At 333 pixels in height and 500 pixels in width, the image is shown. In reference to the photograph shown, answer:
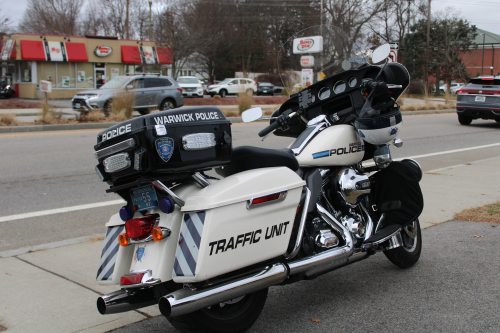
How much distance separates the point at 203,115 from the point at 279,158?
2.05 feet

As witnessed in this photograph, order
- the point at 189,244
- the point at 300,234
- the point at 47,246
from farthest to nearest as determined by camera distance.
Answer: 1. the point at 47,246
2. the point at 300,234
3. the point at 189,244

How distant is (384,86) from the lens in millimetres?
3621

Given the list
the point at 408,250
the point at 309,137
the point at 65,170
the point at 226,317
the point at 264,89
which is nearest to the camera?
the point at 226,317

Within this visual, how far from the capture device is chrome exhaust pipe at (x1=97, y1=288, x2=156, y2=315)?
2844mm

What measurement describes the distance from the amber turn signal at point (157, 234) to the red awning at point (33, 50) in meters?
36.8

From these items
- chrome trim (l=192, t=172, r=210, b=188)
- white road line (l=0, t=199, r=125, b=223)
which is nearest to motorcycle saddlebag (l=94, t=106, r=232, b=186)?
chrome trim (l=192, t=172, r=210, b=188)

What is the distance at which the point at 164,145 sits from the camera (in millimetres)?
2719

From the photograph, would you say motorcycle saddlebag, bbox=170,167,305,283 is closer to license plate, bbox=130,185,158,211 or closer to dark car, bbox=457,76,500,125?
license plate, bbox=130,185,158,211

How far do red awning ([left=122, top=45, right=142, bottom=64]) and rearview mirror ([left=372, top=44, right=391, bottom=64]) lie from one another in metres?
39.0

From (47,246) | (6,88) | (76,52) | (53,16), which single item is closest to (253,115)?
(47,246)

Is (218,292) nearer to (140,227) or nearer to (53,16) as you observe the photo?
(140,227)

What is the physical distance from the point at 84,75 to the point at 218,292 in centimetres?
3926

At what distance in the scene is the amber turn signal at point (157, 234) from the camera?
272 centimetres

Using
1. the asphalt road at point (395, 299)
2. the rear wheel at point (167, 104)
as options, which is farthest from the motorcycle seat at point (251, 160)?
the rear wheel at point (167, 104)
